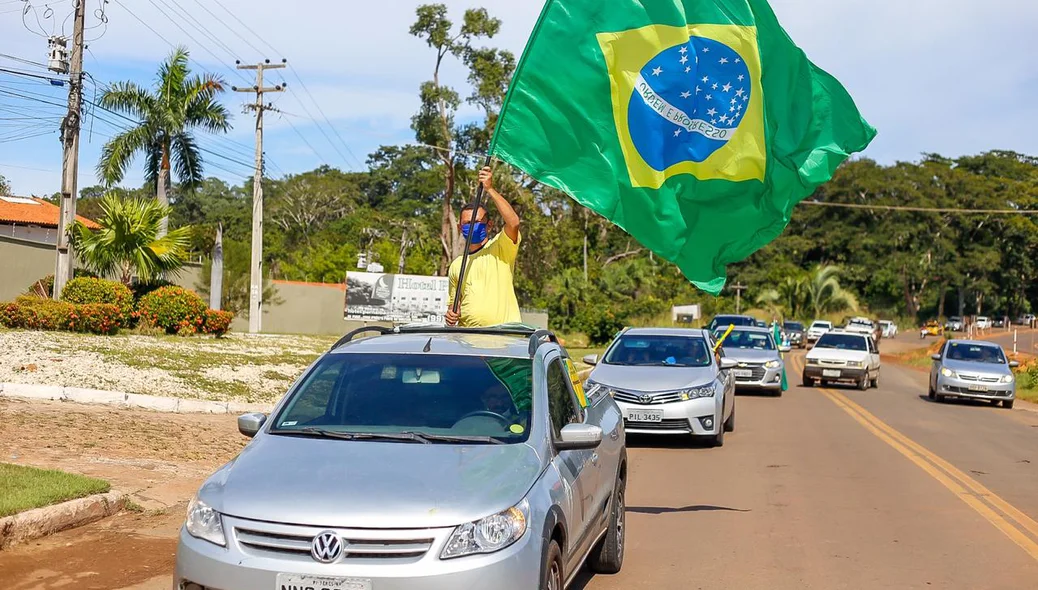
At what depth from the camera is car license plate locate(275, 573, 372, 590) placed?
4574 mm

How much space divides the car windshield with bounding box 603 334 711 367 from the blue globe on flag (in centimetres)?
651

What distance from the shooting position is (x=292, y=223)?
75.4 meters

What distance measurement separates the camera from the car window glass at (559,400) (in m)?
6.18

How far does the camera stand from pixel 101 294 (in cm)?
2198

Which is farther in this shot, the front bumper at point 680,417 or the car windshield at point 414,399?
the front bumper at point 680,417

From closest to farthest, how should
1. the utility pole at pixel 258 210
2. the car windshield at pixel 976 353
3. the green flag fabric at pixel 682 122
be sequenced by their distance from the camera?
1. the green flag fabric at pixel 682 122
2. the car windshield at pixel 976 353
3. the utility pole at pixel 258 210

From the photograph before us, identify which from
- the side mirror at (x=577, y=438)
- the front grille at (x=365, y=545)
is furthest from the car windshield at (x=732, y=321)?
the front grille at (x=365, y=545)

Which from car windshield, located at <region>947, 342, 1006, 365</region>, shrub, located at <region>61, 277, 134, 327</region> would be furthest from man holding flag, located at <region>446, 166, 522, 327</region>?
car windshield, located at <region>947, 342, 1006, 365</region>

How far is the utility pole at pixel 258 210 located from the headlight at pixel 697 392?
963 inches

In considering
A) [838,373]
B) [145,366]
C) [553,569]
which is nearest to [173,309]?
[145,366]

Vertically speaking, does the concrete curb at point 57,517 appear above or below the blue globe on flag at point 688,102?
below

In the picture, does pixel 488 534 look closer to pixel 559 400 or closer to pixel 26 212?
pixel 559 400

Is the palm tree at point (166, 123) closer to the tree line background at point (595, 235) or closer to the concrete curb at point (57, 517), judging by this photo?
the tree line background at point (595, 235)

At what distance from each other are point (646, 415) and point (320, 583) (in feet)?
31.9
